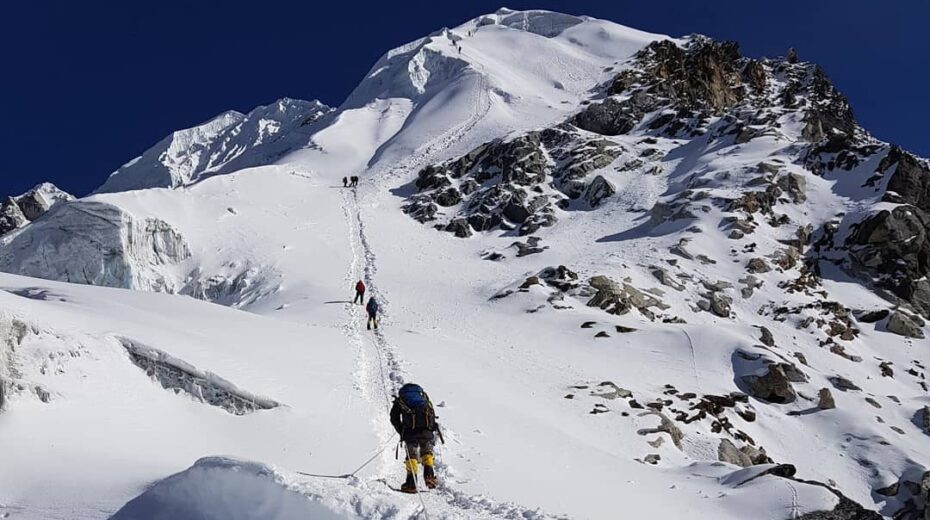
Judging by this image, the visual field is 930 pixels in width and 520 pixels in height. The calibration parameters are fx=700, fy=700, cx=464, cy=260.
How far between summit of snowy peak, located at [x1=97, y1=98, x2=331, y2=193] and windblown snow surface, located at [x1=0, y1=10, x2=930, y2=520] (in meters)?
81.1

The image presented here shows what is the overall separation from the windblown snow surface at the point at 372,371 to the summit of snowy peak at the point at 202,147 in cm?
8106

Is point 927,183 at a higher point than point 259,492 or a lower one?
lower

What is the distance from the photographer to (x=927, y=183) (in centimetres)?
4906

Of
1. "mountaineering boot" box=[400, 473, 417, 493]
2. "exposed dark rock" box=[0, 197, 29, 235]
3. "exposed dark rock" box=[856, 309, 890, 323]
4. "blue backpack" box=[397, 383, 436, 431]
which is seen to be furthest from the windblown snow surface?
"exposed dark rock" box=[0, 197, 29, 235]

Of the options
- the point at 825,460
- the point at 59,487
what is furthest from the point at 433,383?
the point at 825,460

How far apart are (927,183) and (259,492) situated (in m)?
55.0

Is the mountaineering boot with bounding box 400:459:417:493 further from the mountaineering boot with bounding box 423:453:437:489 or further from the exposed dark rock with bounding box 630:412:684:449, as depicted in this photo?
the exposed dark rock with bounding box 630:412:684:449

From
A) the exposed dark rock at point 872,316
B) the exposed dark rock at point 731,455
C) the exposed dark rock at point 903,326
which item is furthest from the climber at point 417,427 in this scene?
the exposed dark rock at point 903,326

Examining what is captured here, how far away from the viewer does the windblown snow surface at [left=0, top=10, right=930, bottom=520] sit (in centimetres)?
930

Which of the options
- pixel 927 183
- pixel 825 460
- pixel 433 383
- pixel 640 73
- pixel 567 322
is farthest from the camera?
pixel 640 73

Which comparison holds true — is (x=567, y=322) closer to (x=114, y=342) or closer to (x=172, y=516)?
A: (x=114, y=342)

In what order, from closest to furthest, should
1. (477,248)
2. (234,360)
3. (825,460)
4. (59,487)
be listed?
(59,487) → (234,360) → (825,460) → (477,248)

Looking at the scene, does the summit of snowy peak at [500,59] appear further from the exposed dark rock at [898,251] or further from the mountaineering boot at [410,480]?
the mountaineering boot at [410,480]

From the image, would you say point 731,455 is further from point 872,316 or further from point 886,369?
point 872,316
